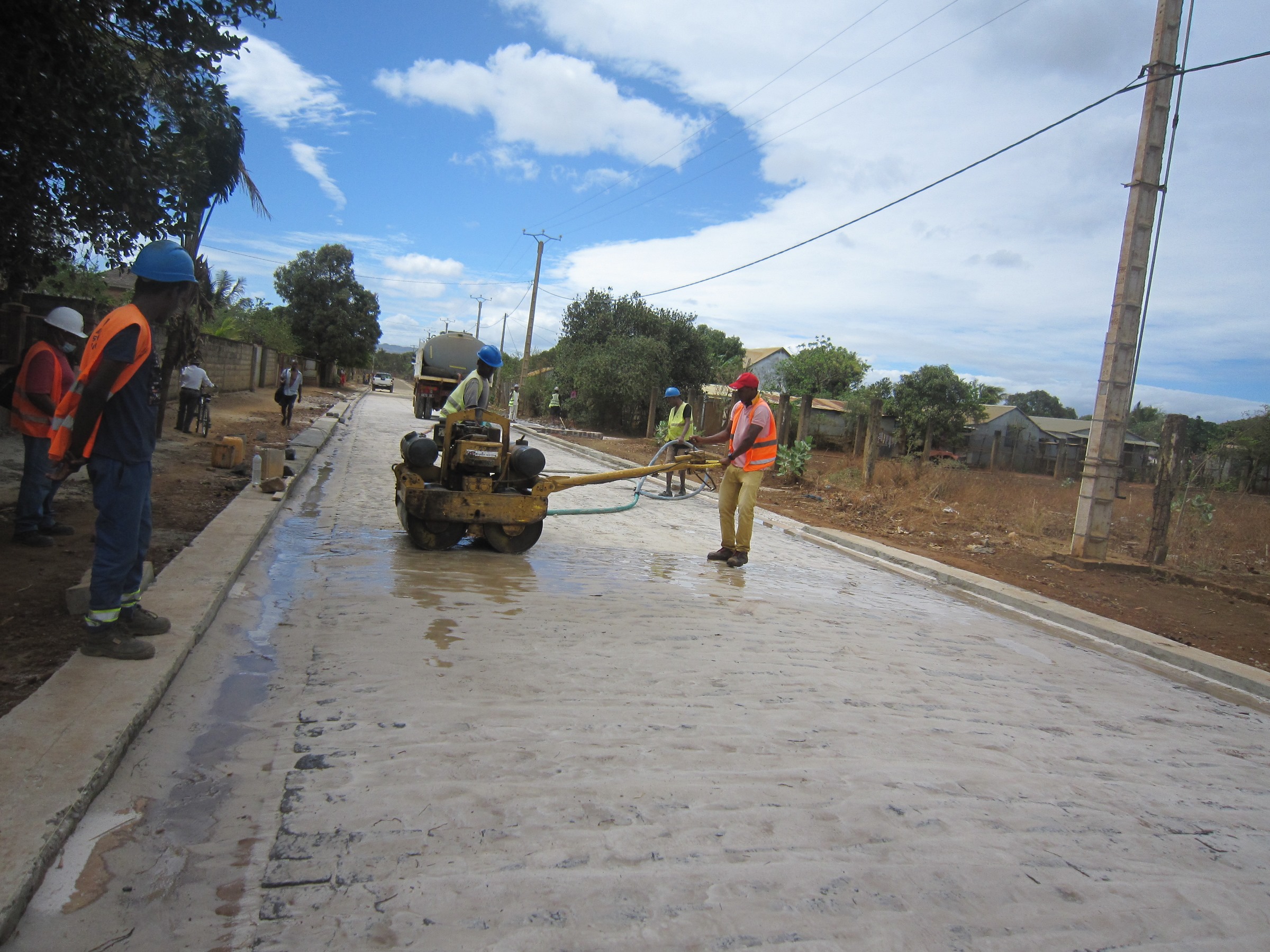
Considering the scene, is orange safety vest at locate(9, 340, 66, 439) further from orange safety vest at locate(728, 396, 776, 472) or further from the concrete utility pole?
the concrete utility pole

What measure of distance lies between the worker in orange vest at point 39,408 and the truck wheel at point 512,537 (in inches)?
132

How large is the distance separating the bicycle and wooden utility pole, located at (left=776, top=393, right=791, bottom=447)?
11.6m

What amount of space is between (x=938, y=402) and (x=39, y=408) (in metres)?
36.2

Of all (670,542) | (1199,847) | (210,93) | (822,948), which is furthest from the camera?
(670,542)

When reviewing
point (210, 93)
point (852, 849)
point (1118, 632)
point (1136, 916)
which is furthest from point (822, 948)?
point (210, 93)

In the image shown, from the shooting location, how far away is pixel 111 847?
2.55 metres

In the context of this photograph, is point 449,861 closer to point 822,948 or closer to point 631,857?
point 631,857

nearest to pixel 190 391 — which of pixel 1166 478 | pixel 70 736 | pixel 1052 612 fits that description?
pixel 70 736

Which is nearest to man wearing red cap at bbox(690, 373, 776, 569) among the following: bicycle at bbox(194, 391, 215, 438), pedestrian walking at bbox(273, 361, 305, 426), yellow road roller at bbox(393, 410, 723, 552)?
yellow road roller at bbox(393, 410, 723, 552)

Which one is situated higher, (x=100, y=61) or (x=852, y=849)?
(x=100, y=61)

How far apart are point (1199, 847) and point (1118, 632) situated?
399cm

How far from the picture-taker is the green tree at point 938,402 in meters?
36.4

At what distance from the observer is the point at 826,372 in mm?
51906

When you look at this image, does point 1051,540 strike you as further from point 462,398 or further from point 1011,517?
point 462,398
